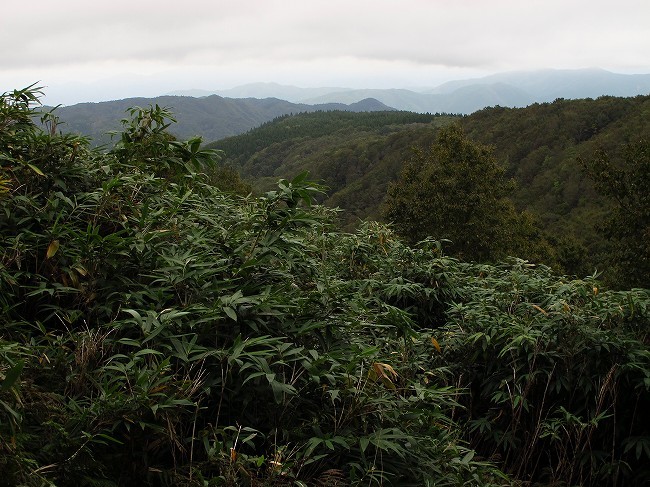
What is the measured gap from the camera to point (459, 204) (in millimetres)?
21562

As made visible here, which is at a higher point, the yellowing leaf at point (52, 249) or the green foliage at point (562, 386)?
the yellowing leaf at point (52, 249)

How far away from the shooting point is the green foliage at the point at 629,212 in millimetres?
16422

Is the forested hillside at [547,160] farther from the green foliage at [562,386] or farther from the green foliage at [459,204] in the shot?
the green foliage at [562,386]

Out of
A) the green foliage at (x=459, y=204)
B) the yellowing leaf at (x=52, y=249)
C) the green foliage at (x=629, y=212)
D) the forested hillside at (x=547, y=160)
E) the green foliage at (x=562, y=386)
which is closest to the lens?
the yellowing leaf at (x=52, y=249)

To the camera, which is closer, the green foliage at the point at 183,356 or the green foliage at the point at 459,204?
the green foliage at the point at 183,356

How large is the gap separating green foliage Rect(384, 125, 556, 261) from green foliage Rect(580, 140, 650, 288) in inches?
170

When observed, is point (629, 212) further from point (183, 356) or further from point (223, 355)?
point (183, 356)

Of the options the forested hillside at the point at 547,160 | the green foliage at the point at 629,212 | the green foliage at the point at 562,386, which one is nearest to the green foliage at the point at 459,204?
the forested hillside at the point at 547,160

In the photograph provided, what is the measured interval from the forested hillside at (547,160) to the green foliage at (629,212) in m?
4.62

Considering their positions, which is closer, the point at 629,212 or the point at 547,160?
the point at 629,212

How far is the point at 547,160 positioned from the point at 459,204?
42679 mm

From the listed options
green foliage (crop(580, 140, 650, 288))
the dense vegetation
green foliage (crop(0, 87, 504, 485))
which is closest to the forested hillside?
green foliage (crop(580, 140, 650, 288))

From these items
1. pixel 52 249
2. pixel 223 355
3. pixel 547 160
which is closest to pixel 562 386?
pixel 223 355

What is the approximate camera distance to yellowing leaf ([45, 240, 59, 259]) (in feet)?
8.91
